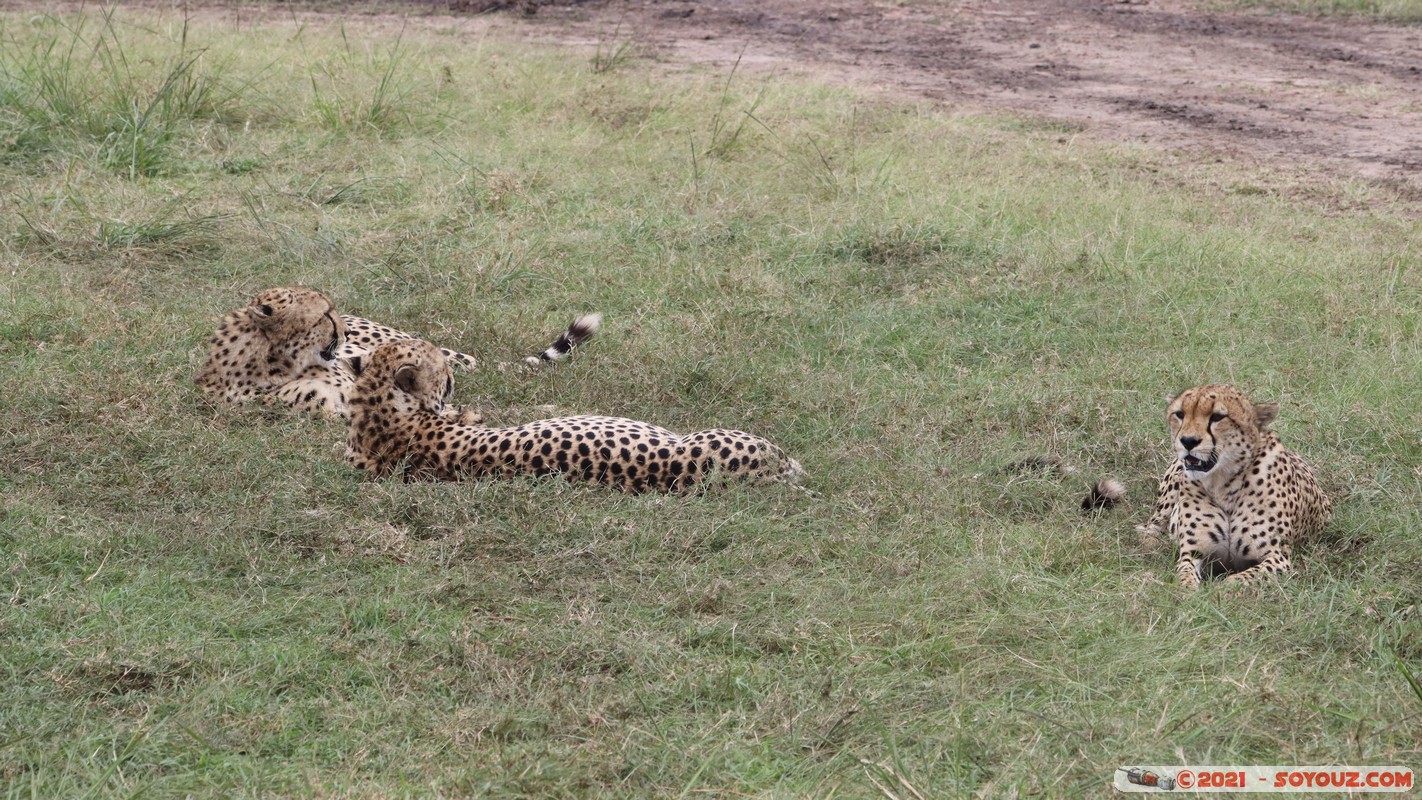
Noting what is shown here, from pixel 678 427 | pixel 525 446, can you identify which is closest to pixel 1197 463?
pixel 678 427

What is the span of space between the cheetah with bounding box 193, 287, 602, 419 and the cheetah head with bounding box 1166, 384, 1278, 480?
8.42ft

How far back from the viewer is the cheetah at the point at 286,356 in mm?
5531

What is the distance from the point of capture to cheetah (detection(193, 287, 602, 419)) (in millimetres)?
5531

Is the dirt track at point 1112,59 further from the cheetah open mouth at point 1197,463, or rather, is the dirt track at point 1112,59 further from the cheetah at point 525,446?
the cheetah at point 525,446

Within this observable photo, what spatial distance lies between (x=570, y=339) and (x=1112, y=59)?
661 cm

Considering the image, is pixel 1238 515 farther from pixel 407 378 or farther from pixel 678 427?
pixel 407 378

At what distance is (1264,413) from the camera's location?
450 centimetres

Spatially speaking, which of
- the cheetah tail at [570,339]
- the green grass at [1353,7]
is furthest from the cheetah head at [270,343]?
the green grass at [1353,7]

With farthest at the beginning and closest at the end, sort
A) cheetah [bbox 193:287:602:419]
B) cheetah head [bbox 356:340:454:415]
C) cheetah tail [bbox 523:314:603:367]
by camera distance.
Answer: cheetah tail [bbox 523:314:603:367]
cheetah [bbox 193:287:602:419]
cheetah head [bbox 356:340:454:415]

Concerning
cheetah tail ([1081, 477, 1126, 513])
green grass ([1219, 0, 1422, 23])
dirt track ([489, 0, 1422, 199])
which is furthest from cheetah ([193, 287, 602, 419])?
green grass ([1219, 0, 1422, 23])

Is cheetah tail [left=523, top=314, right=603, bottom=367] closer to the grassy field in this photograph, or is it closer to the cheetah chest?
the grassy field

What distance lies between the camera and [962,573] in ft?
13.6

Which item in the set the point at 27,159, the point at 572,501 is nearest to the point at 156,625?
the point at 572,501

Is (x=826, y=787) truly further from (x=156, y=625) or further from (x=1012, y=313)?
(x=1012, y=313)
